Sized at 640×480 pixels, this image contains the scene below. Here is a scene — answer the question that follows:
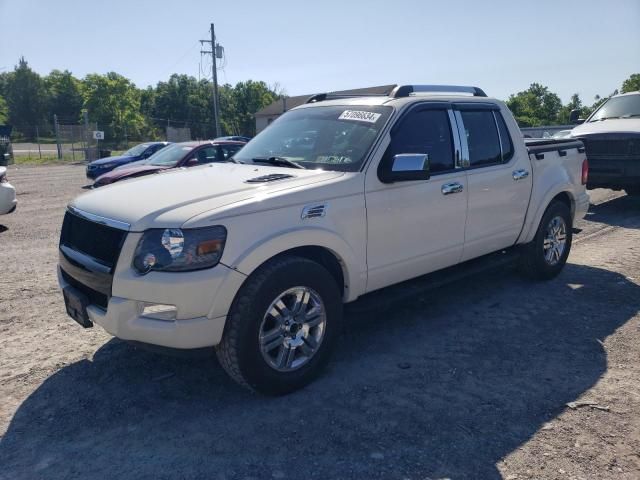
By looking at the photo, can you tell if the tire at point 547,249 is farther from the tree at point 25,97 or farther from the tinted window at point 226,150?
the tree at point 25,97

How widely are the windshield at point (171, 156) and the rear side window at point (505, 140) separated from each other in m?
7.76

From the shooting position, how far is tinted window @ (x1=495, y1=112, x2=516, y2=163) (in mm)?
5142

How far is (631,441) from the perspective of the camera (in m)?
2.97

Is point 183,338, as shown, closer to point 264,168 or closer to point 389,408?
point 389,408

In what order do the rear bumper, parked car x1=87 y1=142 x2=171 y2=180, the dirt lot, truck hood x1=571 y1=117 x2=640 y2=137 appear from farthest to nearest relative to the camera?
parked car x1=87 y1=142 x2=171 y2=180, truck hood x1=571 y1=117 x2=640 y2=137, the rear bumper, the dirt lot

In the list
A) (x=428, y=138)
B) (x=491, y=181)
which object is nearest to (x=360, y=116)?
(x=428, y=138)

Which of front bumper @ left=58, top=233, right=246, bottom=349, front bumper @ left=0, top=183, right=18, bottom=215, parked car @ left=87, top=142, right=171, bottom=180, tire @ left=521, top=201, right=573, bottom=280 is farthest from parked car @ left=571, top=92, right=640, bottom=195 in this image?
parked car @ left=87, top=142, right=171, bottom=180

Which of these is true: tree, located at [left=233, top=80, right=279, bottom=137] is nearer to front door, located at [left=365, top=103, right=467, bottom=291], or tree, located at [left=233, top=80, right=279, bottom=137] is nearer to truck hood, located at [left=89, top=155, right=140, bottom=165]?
truck hood, located at [left=89, top=155, right=140, bottom=165]

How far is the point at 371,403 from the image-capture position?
3377mm

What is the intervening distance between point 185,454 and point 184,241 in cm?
118

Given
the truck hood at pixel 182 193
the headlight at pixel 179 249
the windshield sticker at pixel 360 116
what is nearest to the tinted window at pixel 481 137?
the windshield sticker at pixel 360 116

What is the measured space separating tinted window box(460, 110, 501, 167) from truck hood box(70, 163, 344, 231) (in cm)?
166

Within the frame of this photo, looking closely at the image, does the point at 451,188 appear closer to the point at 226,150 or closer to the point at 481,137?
the point at 481,137

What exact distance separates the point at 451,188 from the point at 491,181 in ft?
2.14
